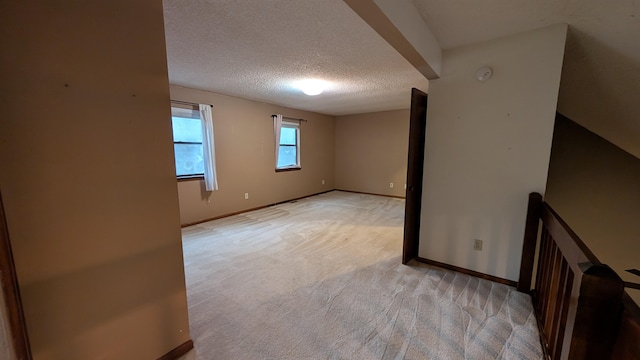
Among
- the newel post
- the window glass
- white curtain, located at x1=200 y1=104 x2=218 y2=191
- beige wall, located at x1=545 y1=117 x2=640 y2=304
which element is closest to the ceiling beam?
the newel post

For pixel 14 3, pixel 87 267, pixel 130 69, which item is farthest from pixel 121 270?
pixel 14 3

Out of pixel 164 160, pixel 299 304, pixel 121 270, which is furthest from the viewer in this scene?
pixel 299 304

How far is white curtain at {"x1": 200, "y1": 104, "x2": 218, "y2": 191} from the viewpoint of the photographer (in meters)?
3.96

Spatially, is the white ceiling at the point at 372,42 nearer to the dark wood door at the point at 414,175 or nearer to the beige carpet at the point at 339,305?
the dark wood door at the point at 414,175

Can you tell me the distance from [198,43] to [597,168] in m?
5.20

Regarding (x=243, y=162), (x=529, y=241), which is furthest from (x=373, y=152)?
(x=529, y=241)

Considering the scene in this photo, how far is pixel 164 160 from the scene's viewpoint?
52.0 inches

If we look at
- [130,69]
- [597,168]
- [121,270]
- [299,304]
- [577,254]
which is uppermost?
[130,69]

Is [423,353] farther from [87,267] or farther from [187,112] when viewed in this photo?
[187,112]

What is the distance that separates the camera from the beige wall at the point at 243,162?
4.06m

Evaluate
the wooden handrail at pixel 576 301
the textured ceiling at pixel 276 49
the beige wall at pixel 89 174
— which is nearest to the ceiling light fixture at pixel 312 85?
the textured ceiling at pixel 276 49

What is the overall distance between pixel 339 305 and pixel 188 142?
11.4ft

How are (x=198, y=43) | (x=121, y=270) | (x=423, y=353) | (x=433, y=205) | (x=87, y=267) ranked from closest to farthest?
1. (x=87, y=267)
2. (x=121, y=270)
3. (x=423, y=353)
4. (x=198, y=43)
5. (x=433, y=205)

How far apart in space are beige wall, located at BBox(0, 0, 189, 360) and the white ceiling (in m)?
0.75
